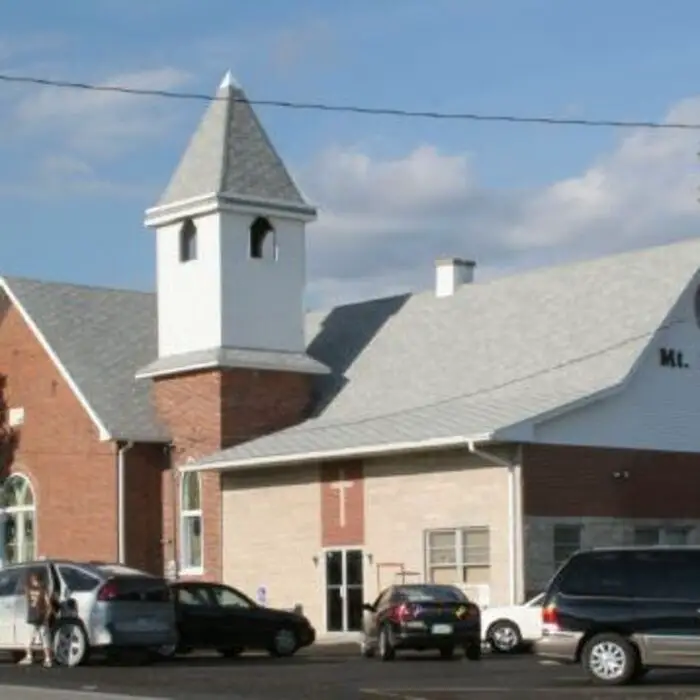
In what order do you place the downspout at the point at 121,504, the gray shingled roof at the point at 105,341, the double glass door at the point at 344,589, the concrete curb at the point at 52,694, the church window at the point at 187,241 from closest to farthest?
1. the concrete curb at the point at 52,694
2. the double glass door at the point at 344,589
3. the downspout at the point at 121,504
4. the gray shingled roof at the point at 105,341
5. the church window at the point at 187,241

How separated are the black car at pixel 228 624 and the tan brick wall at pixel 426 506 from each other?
509cm

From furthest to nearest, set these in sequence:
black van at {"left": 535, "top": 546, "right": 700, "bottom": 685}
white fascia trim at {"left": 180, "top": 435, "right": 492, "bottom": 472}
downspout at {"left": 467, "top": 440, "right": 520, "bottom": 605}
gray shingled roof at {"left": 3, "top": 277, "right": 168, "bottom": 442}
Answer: gray shingled roof at {"left": 3, "top": 277, "right": 168, "bottom": 442} → white fascia trim at {"left": 180, "top": 435, "right": 492, "bottom": 472} → downspout at {"left": 467, "top": 440, "right": 520, "bottom": 605} → black van at {"left": 535, "top": 546, "right": 700, "bottom": 685}

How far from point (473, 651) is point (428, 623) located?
3.22 feet

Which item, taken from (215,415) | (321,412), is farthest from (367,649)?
(321,412)

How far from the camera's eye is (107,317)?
1927 inches

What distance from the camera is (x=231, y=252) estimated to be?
146 ft

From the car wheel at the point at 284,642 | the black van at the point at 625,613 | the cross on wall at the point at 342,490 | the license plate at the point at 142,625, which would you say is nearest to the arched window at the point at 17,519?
the cross on wall at the point at 342,490

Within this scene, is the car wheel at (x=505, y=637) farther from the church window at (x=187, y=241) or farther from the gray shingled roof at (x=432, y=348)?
the church window at (x=187, y=241)

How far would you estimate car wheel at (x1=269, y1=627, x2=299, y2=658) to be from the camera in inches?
1287

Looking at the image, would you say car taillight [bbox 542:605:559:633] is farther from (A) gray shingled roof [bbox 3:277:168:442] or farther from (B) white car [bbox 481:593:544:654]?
(A) gray shingled roof [bbox 3:277:168:442]

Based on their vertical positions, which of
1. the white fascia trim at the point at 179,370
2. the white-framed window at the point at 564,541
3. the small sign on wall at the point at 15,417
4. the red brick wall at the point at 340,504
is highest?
the white fascia trim at the point at 179,370

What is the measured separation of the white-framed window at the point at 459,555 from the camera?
3688 centimetres

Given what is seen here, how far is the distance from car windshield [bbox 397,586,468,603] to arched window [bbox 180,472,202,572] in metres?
13.4

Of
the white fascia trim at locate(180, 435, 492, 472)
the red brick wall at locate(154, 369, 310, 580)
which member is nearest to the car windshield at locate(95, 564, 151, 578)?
the white fascia trim at locate(180, 435, 492, 472)
